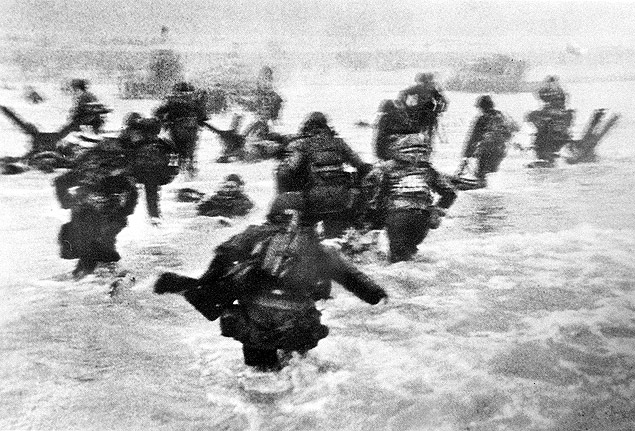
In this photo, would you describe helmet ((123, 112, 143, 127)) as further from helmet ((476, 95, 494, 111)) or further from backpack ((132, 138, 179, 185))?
helmet ((476, 95, 494, 111))

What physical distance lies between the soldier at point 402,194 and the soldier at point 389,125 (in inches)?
10.8

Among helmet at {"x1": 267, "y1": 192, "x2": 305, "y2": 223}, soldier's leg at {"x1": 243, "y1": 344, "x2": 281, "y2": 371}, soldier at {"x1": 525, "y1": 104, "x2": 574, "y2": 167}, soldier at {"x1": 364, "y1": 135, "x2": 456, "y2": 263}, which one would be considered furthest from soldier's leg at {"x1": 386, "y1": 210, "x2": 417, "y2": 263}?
soldier at {"x1": 525, "y1": 104, "x2": 574, "y2": 167}

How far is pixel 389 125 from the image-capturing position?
12.3ft

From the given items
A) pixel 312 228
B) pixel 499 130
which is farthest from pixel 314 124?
pixel 499 130

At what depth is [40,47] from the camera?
8.77 ft

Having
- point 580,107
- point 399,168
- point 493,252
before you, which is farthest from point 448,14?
point 493,252

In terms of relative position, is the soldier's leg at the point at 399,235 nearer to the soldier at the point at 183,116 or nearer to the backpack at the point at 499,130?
the soldier at the point at 183,116

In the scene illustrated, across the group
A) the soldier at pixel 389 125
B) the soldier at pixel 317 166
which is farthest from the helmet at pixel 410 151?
the soldier at pixel 317 166

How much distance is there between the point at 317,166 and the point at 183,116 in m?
1.62

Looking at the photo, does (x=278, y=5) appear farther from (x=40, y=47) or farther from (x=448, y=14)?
(x=40, y=47)

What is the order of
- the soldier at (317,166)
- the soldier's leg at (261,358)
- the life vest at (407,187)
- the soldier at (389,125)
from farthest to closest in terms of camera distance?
the soldier at (389,125)
the life vest at (407,187)
the soldier at (317,166)
the soldier's leg at (261,358)

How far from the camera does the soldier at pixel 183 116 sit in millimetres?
3736

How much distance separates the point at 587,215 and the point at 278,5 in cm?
264

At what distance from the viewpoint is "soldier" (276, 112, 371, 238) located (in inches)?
114
